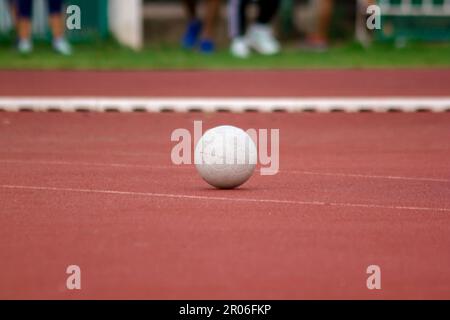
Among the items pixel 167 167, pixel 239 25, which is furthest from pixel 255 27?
pixel 167 167

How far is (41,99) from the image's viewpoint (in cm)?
1911

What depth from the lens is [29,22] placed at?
24844 mm

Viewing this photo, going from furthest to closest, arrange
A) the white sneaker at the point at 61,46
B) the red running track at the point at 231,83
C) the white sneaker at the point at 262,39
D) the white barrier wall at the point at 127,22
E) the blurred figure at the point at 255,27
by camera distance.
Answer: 1. the white barrier wall at the point at 127,22
2. the white sneaker at the point at 262,39
3. the white sneaker at the point at 61,46
4. the blurred figure at the point at 255,27
5. the red running track at the point at 231,83

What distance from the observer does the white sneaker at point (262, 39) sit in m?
25.3

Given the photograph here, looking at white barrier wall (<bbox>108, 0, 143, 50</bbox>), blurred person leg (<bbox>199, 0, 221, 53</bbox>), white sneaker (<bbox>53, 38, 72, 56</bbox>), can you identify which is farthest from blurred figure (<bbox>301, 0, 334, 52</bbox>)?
white sneaker (<bbox>53, 38, 72, 56</bbox>)

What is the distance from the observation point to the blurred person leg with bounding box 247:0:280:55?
25000 mm

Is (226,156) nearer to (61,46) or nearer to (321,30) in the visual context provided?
(61,46)

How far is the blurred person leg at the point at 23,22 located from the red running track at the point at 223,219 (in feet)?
28.9

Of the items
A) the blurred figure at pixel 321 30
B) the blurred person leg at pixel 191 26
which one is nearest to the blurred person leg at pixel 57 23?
the blurred person leg at pixel 191 26

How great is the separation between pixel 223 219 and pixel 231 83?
11237 mm

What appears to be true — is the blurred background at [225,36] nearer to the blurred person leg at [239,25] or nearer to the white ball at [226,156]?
the blurred person leg at [239,25]

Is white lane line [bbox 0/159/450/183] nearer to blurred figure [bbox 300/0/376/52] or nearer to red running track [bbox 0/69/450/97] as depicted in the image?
red running track [bbox 0/69/450/97]
